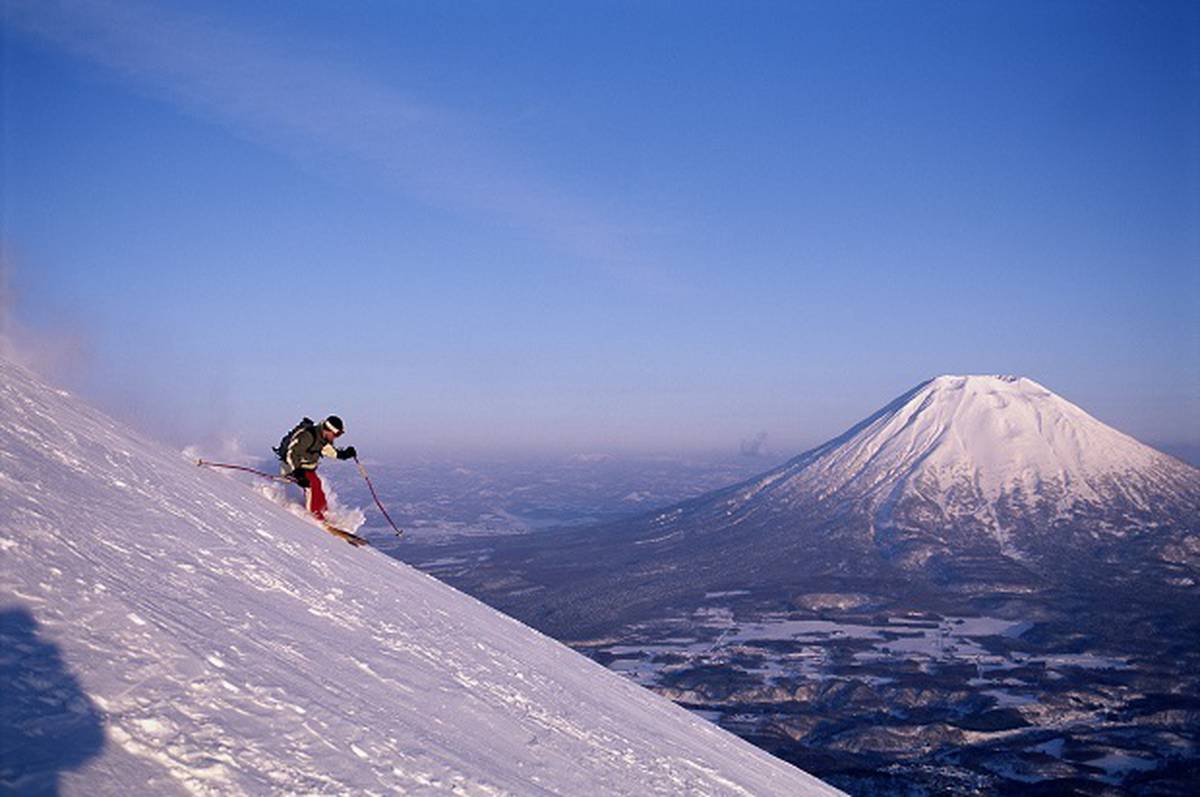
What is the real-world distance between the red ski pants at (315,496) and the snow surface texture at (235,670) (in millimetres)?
2605

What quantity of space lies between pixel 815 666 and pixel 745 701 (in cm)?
Result: 2001

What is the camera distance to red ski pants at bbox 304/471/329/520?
1562cm

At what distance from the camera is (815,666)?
102875mm

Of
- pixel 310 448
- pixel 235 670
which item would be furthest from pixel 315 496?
pixel 235 670

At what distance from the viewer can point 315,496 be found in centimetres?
1589

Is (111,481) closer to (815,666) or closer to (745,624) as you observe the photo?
(815,666)

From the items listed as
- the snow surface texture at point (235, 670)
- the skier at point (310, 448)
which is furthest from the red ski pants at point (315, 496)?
the snow surface texture at point (235, 670)

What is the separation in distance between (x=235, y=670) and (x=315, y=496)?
1084 centimetres

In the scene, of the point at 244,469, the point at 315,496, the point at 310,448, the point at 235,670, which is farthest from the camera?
the point at 244,469

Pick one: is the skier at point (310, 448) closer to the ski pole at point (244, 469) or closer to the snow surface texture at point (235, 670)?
the ski pole at point (244, 469)

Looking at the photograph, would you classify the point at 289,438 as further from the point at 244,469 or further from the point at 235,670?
the point at 235,670

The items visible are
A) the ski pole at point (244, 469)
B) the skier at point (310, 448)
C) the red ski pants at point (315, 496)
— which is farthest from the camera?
the red ski pants at point (315, 496)

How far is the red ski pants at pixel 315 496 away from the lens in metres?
15.6

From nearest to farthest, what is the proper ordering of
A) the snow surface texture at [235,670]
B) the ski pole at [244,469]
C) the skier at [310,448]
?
1. the snow surface texture at [235,670]
2. the skier at [310,448]
3. the ski pole at [244,469]
